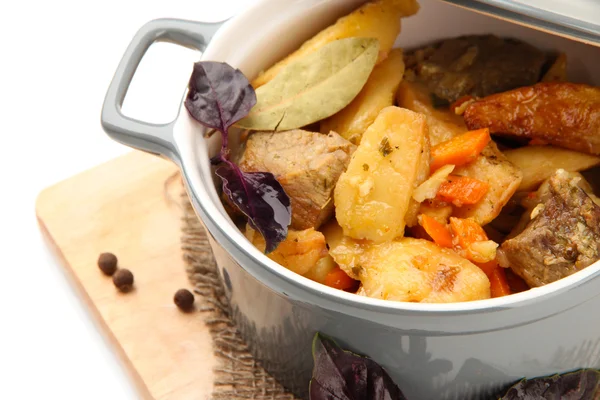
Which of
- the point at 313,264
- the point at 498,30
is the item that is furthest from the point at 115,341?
the point at 498,30

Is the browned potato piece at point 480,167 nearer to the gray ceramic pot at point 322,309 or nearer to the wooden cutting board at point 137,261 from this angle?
the gray ceramic pot at point 322,309

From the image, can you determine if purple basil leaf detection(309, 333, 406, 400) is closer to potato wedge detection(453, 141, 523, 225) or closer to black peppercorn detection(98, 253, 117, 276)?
potato wedge detection(453, 141, 523, 225)

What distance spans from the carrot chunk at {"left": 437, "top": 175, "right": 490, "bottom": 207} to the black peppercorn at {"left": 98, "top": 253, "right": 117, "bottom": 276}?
89 cm

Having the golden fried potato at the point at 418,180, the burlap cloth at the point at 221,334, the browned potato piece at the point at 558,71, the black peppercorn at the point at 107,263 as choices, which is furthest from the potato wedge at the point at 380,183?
the black peppercorn at the point at 107,263

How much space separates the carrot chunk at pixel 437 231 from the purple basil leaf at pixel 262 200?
284 mm

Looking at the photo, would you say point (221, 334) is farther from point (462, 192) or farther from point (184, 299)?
point (462, 192)

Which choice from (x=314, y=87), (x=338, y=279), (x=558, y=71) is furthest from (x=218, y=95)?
(x=558, y=71)

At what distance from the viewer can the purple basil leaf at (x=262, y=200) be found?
1.60 metres

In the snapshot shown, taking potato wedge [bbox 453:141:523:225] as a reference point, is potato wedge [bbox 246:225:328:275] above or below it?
below

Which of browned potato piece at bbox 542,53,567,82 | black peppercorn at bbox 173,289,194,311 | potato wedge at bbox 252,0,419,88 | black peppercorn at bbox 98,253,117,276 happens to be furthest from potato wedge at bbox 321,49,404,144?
black peppercorn at bbox 98,253,117,276

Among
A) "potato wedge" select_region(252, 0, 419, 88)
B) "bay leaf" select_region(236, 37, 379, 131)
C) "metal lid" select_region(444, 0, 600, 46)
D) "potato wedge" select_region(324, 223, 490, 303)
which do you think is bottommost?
"potato wedge" select_region(324, 223, 490, 303)

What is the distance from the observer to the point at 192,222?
224 cm

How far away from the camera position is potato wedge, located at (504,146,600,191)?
72.9 inches

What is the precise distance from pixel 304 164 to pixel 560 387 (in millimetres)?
706
